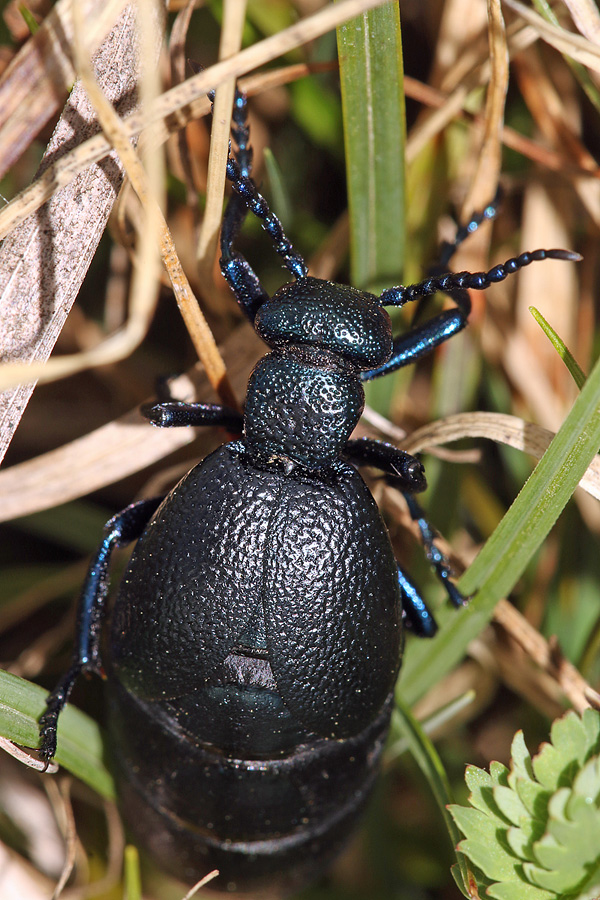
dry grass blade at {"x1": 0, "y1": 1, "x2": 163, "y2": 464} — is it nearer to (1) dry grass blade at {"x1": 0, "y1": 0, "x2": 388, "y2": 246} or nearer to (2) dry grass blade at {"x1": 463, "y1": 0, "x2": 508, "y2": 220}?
(1) dry grass blade at {"x1": 0, "y1": 0, "x2": 388, "y2": 246}

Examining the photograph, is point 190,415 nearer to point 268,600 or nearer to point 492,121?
point 268,600

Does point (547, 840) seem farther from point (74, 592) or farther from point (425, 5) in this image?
point (425, 5)

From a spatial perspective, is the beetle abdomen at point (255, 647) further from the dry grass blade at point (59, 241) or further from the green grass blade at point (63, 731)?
the dry grass blade at point (59, 241)

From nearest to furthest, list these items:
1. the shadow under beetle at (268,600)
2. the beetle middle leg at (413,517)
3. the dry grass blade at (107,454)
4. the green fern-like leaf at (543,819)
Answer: the green fern-like leaf at (543,819) < the shadow under beetle at (268,600) < the beetle middle leg at (413,517) < the dry grass blade at (107,454)

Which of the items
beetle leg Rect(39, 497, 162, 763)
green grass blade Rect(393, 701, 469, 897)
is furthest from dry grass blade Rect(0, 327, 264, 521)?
green grass blade Rect(393, 701, 469, 897)


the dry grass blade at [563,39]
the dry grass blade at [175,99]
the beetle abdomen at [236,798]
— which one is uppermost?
the dry grass blade at [563,39]

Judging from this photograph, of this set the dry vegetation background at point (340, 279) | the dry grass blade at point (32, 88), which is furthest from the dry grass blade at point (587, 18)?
the dry grass blade at point (32, 88)
